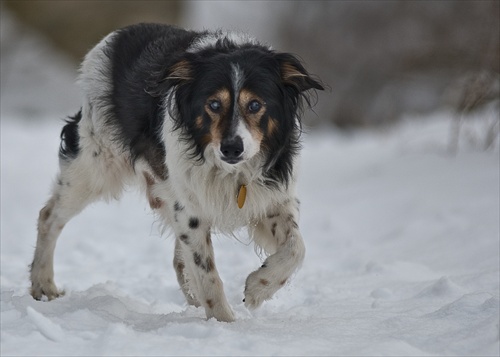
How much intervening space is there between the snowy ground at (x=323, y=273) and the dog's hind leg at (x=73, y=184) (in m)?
0.33

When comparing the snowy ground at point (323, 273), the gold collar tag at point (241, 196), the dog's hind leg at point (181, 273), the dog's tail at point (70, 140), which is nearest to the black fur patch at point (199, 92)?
the gold collar tag at point (241, 196)

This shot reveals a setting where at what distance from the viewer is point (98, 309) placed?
448 centimetres

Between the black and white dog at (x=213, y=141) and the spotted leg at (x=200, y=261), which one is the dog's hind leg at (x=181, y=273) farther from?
the spotted leg at (x=200, y=261)

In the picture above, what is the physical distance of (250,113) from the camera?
4.45 meters

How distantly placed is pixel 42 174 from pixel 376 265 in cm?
642

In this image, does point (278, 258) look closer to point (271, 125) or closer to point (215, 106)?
point (271, 125)

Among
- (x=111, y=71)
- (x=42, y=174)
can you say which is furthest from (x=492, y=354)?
(x=42, y=174)

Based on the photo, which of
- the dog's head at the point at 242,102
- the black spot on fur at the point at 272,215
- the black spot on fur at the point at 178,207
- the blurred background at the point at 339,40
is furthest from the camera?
the blurred background at the point at 339,40

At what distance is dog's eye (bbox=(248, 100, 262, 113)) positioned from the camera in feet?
14.6

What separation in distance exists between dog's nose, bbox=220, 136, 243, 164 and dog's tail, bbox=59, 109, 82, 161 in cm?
183

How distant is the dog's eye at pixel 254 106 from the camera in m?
4.45

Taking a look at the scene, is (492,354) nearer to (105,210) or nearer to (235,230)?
(235,230)

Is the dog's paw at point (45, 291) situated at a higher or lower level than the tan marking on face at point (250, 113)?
lower

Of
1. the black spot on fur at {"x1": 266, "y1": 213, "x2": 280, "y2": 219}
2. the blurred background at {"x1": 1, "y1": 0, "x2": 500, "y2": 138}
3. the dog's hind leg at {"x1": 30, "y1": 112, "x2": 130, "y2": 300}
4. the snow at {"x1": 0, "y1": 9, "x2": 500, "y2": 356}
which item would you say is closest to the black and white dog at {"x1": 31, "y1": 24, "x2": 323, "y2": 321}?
the black spot on fur at {"x1": 266, "y1": 213, "x2": 280, "y2": 219}
